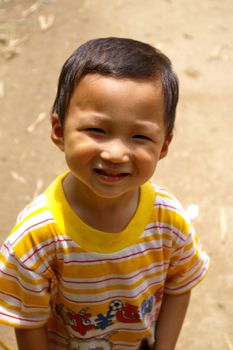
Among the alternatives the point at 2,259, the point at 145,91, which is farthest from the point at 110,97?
the point at 2,259

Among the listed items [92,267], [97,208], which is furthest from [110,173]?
[92,267]

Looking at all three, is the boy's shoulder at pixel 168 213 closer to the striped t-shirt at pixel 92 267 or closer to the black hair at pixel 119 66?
the striped t-shirt at pixel 92 267

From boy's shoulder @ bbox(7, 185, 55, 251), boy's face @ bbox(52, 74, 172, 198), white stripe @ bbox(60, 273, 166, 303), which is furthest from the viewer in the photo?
white stripe @ bbox(60, 273, 166, 303)

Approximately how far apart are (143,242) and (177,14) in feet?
13.2

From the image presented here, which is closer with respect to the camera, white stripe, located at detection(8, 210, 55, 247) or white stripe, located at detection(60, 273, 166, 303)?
white stripe, located at detection(8, 210, 55, 247)

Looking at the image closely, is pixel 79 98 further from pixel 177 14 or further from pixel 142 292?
pixel 177 14

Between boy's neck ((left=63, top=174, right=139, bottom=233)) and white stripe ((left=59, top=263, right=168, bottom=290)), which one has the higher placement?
boy's neck ((left=63, top=174, right=139, bottom=233))

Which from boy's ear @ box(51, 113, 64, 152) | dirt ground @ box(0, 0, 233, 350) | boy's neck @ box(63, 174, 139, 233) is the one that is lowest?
dirt ground @ box(0, 0, 233, 350)

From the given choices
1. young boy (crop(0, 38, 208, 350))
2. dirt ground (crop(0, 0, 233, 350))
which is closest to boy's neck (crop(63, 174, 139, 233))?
young boy (crop(0, 38, 208, 350))

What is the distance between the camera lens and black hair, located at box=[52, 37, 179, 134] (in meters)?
1.48

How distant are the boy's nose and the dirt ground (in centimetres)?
147

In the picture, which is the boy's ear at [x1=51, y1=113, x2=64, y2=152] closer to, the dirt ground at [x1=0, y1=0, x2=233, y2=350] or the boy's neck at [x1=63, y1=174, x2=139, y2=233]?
the boy's neck at [x1=63, y1=174, x2=139, y2=233]

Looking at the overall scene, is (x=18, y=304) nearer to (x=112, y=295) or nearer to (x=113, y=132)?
(x=112, y=295)

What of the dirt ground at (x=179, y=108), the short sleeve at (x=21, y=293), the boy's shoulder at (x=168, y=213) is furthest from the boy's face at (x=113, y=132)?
the dirt ground at (x=179, y=108)
